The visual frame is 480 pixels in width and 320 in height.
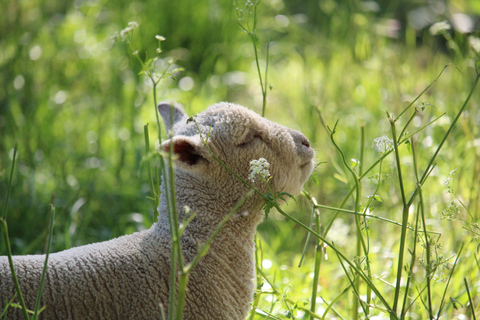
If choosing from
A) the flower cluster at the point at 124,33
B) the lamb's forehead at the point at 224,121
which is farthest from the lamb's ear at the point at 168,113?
the flower cluster at the point at 124,33

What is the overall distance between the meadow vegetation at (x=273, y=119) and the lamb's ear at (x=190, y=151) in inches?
13.7

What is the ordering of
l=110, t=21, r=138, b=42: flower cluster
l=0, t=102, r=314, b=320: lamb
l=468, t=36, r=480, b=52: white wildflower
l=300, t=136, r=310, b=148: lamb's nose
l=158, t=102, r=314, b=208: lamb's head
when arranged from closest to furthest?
1. l=0, t=102, r=314, b=320: lamb
2. l=158, t=102, r=314, b=208: lamb's head
3. l=110, t=21, r=138, b=42: flower cluster
4. l=300, t=136, r=310, b=148: lamb's nose
5. l=468, t=36, r=480, b=52: white wildflower

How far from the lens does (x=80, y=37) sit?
16.9 feet

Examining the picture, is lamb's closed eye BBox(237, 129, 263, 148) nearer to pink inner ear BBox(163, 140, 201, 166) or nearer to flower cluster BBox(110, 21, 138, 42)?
pink inner ear BBox(163, 140, 201, 166)

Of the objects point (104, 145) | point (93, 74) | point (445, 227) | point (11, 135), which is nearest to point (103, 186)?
point (104, 145)

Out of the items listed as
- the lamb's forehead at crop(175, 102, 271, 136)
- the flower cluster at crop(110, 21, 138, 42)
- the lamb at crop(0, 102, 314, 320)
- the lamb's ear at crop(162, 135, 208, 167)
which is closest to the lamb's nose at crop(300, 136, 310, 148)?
the lamb at crop(0, 102, 314, 320)

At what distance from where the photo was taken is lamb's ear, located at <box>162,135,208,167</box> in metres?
1.55

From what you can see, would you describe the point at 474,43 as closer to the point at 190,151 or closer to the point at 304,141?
the point at 304,141

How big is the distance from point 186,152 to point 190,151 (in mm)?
17

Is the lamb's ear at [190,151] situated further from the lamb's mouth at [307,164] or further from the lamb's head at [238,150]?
the lamb's mouth at [307,164]

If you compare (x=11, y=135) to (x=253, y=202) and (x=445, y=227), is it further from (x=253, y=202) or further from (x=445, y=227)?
(x=445, y=227)

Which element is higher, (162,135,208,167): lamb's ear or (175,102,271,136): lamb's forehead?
(175,102,271,136): lamb's forehead

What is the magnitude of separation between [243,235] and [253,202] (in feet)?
0.43

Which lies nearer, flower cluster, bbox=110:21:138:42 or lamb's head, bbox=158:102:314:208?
lamb's head, bbox=158:102:314:208
